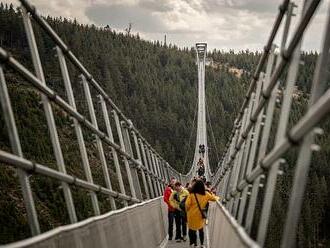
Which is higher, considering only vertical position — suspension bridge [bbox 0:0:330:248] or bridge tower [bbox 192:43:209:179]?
suspension bridge [bbox 0:0:330:248]

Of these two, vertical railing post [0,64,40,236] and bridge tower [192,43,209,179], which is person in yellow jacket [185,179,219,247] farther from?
bridge tower [192,43,209,179]

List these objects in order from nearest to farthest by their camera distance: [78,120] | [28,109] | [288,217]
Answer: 1. [288,217]
2. [78,120]
3. [28,109]

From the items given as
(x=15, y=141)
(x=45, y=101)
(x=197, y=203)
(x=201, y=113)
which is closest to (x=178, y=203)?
(x=197, y=203)

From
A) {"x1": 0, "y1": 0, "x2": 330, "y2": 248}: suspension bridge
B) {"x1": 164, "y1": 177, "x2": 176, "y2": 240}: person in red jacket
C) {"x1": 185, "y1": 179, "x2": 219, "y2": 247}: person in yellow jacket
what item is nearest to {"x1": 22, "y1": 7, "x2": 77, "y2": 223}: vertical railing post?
{"x1": 0, "y1": 0, "x2": 330, "y2": 248}: suspension bridge

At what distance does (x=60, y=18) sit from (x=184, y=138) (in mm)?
37274

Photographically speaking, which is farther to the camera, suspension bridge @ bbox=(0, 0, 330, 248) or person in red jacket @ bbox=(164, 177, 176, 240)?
person in red jacket @ bbox=(164, 177, 176, 240)

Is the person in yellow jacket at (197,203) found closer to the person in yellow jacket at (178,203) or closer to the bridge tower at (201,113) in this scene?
the person in yellow jacket at (178,203)

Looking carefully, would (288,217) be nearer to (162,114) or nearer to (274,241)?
(274,241)

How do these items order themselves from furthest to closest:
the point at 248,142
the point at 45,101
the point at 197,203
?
the point at 197,203 < the point at 248,142 < the point at 45,101

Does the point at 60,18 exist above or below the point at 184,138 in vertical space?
above

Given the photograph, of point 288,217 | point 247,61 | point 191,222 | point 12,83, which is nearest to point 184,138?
point 12,83

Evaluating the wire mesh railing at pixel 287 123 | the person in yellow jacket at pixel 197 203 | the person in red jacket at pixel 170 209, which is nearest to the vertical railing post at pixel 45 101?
the wire mesh railing at pixel 287 123

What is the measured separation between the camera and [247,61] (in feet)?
535

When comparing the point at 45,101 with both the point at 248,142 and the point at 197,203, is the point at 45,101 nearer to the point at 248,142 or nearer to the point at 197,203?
the point at 248,142
